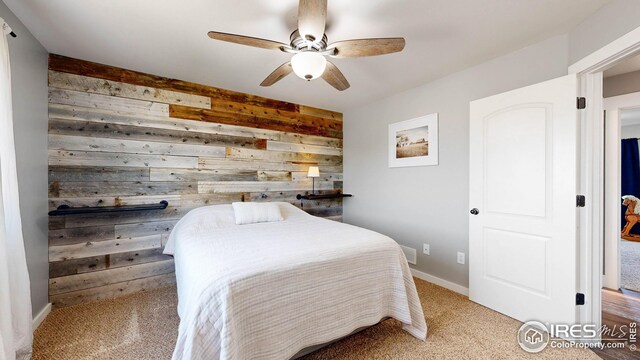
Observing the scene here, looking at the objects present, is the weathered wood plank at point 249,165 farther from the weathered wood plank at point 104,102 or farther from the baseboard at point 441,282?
the baseboard at point 441,282

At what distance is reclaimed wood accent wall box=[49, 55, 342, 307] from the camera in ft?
7.77

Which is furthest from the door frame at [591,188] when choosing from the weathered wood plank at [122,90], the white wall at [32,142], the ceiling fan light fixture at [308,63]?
the white wall at [32,142]

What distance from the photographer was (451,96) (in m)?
2.73

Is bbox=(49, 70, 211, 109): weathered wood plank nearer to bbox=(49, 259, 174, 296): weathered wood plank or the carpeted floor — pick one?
bbox=(49, 259, 174, 296): weathered wood plank

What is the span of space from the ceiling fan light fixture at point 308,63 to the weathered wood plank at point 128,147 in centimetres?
183

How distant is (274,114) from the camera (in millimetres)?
3547

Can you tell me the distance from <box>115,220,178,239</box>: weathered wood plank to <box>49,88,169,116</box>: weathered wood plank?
1.21m

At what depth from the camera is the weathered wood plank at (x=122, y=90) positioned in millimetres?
2371

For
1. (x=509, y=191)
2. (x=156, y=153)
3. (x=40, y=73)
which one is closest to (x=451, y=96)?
(x=509, y=191)

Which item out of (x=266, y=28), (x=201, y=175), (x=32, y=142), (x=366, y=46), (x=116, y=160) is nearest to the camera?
(x=366, y=46)

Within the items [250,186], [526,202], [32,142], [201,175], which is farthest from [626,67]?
[32,142]

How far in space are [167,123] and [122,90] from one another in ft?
1.62

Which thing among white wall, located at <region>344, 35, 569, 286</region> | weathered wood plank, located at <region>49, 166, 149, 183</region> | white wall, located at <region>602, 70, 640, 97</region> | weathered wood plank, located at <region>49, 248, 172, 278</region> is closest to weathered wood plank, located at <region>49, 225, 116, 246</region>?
weathered wood plank, located at <region>49, 248, 172, 278</region>

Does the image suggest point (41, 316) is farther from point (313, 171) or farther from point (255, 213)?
point (313, 171)
